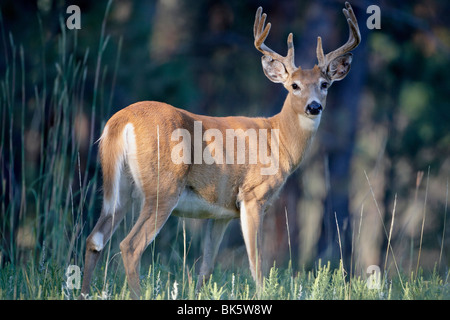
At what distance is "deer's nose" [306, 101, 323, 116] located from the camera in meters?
5.47

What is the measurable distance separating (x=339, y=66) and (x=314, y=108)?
810 mm

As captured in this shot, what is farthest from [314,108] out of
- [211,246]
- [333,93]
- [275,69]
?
[333,93]

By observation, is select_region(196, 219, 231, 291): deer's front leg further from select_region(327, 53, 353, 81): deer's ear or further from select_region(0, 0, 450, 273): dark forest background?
select_region(0, 0, 450, 273): dark forest background

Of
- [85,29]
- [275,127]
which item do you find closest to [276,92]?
[85,29]

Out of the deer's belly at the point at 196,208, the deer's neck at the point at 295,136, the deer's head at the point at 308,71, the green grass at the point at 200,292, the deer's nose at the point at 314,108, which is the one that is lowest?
the green grass at the point at 200,292

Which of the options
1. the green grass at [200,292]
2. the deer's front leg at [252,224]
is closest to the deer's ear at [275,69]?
the deer's front leg at [252,224]

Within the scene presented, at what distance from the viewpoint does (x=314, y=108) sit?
215 inches

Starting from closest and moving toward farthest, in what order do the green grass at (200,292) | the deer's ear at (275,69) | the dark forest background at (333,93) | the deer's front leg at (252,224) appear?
the green grass at (200,292) < the deer's front leg at (252,224) < the deer's ear at (275,69) < the dark forest background at (333,93)

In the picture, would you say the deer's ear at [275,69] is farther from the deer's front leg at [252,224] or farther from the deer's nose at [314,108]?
the deer's front leg at [252,224]

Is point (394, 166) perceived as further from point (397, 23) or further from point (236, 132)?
point (236, 132)

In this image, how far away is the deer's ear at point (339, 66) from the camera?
237 inches

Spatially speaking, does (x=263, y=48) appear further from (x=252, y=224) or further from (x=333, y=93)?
(x=333, y=93)

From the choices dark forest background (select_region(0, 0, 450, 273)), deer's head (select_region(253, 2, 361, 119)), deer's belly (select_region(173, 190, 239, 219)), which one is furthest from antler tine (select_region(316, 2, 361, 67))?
dark forest background (select_region(0, 0, 450, 273))

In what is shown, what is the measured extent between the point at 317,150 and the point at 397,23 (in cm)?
274
